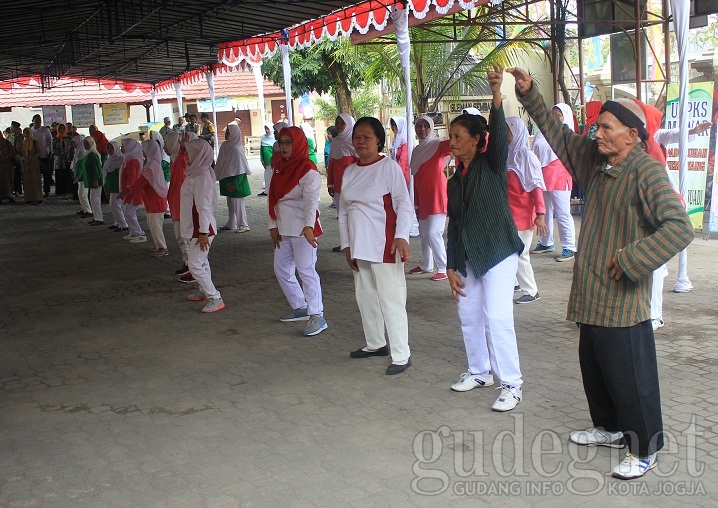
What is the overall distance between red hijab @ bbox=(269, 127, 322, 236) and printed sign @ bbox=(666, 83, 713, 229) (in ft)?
18.7

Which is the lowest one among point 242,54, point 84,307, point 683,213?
point 84,307

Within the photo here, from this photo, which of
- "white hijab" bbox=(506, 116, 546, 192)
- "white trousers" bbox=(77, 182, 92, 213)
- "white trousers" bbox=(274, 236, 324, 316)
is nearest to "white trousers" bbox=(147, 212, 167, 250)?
"white trousers" bbox=(274, 236, 324, 316)

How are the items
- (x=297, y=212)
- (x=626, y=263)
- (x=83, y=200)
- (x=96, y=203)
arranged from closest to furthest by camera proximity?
(x=626, y=263)
(x=297, y=212)
(x=96, y=203)
(x=83, y=200)

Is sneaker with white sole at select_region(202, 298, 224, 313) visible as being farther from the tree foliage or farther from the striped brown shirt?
the tree foliage

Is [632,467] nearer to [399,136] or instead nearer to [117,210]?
[399,136]

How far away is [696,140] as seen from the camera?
34.5ft

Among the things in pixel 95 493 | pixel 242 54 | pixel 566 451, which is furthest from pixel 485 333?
Answer: pixel 242 54

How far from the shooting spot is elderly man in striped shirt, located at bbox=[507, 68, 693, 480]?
3533mm

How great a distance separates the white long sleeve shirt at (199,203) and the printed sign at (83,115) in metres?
27.3

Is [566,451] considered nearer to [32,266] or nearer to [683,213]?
[683,213]

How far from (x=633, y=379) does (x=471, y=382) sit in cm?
150

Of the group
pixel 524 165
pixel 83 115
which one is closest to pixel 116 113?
pixel 83 115

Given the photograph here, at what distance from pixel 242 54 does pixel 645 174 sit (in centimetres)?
1488

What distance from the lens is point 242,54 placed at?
1742 centimetres
